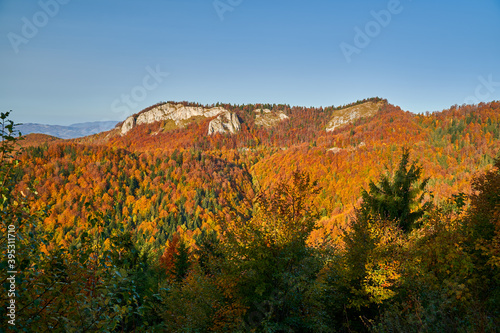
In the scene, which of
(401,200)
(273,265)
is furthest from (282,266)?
(401,200)

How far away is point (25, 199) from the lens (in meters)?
4.65

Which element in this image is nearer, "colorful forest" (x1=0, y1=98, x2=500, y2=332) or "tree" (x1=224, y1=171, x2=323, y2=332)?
"colorful forest" (x1=0, y1=98, x2=500, y2=332)

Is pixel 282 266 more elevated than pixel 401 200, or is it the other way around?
pixel 401 200

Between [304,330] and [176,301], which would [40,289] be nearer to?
[304,330]

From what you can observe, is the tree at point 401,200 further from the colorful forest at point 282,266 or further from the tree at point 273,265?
the tree at point 273,265

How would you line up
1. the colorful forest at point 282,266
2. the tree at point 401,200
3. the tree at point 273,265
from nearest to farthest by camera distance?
the colorful forest at point 282,266 → the tree at point 273,265 → the tree at point 401,200

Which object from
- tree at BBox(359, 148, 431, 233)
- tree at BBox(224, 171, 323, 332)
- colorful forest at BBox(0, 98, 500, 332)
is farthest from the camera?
tree at BBox(359, 148, 431, 233)

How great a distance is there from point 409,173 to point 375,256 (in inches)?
329

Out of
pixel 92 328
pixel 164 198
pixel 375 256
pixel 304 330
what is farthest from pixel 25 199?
pixel 164 198

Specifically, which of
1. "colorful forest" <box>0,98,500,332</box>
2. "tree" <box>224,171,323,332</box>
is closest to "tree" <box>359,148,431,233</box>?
"colorful forest" <box>0,98,500,332</box>

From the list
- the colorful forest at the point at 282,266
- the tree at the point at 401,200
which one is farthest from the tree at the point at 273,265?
the tree at the point at 401,200

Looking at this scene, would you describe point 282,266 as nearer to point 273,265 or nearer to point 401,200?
point 273,265

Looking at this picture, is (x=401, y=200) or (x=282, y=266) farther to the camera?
(x=401, y=200)

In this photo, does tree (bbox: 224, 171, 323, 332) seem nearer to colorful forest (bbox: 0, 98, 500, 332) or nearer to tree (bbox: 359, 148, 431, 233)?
colorful forest (bbox: 0, 98, 500, 332)
